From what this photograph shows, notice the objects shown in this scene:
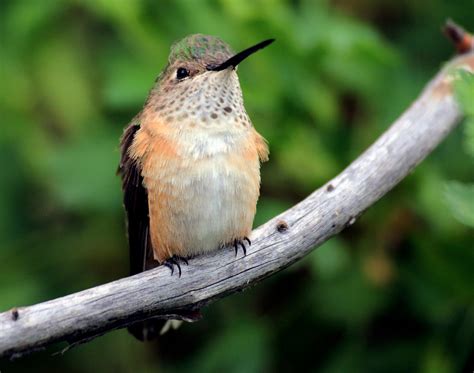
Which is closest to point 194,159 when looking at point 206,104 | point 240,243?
point 206,104

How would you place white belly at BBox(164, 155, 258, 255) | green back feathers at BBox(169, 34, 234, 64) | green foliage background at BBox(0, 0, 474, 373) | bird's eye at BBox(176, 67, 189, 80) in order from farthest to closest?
1. green foliage background at BBox(0, 0, 474, 373)
2. bird's eye at BBox(176, 67, 189, 80)
3. green back feathers at BBox(169, 34, 234, 64)
4. white belly at BBox(164, 155, 258, 255)

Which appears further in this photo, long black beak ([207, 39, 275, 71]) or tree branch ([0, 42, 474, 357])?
long black beak ([207, 39, 275, 71])

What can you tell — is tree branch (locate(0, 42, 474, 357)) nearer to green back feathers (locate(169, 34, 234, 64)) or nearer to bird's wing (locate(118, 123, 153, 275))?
bird's wing (locate(118, 123, 153, 275))

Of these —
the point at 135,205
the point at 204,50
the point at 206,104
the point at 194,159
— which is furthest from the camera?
the point at 135,205

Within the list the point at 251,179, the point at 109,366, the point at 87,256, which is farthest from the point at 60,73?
A: the point at 251,179

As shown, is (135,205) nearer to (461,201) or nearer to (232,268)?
(232,268)

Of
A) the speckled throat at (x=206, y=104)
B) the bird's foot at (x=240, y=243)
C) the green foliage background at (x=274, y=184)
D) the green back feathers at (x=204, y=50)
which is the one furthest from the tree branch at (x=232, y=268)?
the green foliage background at (x=274, y=184)

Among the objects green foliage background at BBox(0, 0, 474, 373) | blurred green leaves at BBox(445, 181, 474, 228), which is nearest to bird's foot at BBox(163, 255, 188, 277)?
blurred green leaves at BBox(445, 181, 474, 228)
